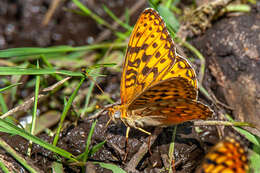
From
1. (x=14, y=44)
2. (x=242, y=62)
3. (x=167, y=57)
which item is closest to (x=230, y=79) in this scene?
(x=242, y=62)

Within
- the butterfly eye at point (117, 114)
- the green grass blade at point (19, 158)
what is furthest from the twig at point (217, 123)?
the green grass blade at point (19, 158)

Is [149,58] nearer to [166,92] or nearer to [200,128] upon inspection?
[166,92]

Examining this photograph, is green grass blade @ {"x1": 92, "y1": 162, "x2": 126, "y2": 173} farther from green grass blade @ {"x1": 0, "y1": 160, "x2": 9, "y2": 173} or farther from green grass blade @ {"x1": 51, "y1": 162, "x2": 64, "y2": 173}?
green grass blade @ {"x1": 0, "y1": 160, "x2": 9, "y2": 173}

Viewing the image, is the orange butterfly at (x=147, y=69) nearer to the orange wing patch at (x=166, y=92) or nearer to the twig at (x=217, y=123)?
the orange wing patch at (x=166, y=92)

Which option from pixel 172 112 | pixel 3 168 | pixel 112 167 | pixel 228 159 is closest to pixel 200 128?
pixel 172 112

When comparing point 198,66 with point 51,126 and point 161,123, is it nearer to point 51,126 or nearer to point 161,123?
point 161,123

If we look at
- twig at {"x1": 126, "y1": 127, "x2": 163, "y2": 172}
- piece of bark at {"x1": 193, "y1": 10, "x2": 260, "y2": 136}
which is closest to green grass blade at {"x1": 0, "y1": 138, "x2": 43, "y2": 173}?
twig at {"x1": 126, "y1": 127, "x2": 163, "y2": 172}
